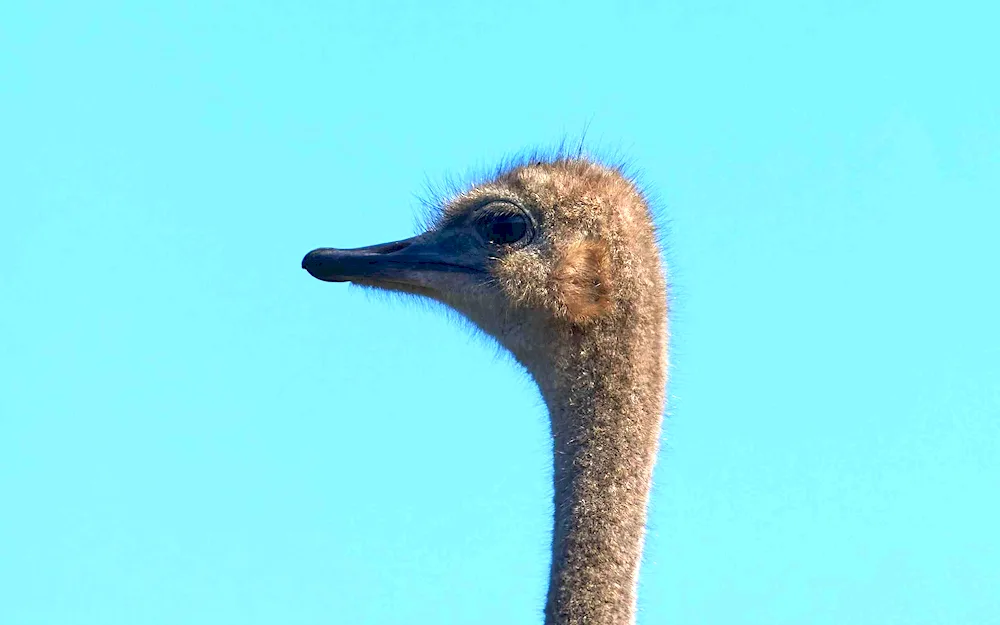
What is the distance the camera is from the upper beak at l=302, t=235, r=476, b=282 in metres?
7.06

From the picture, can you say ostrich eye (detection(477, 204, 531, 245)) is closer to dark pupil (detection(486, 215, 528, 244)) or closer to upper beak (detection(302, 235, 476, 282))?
dark pupil (detection(486, 215, 528, 244))

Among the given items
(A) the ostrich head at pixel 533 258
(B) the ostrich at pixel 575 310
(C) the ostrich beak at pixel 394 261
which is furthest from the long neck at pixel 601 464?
(C) the ostrich beak at pixel 394 261

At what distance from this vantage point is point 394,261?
713 centimetres

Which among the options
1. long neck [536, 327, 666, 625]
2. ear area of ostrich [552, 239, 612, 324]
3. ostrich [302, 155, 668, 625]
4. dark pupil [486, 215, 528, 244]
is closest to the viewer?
long neck [536, 327, 666, 625]

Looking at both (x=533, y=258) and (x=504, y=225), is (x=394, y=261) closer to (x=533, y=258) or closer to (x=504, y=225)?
(x=504, y=225)

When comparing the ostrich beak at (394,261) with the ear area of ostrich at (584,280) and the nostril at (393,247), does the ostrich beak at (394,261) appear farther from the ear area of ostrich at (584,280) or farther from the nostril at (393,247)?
the ear area of ostrich at (584,280)

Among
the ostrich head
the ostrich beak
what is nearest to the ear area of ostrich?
the ostrich head

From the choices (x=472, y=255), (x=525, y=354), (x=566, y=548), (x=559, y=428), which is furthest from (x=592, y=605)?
(x=472, y=255)

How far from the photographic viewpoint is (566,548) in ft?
19.9

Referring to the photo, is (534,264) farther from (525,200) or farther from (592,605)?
(592,605)

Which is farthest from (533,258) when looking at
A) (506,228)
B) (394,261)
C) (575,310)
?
(394,261)

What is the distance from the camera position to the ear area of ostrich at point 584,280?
6.64 metres

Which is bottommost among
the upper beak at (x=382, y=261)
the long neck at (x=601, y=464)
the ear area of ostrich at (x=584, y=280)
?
the long neck at (x=601, y=464)

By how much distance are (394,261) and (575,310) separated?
80cm
